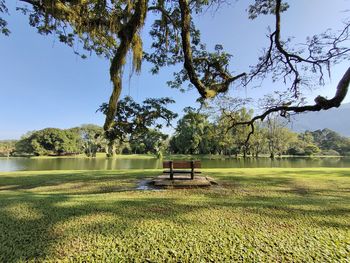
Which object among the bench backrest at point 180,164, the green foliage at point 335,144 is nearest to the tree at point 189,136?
the bench backrest at point 180,164

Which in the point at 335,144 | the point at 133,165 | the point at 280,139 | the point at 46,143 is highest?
the point at 280,139

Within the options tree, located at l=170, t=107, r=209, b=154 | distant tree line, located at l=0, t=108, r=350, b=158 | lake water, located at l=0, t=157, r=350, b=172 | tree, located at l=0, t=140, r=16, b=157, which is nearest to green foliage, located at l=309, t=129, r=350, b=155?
distant tree line, located at l=0, t=108, r=350, b=158

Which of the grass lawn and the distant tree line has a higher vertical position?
the distant tree line

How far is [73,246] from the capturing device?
2484 millimetres

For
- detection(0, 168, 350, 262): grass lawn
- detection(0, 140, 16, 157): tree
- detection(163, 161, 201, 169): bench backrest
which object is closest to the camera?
detection(0, 168, 350, 262): grass lawn

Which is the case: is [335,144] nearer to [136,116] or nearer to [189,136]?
[189,136]

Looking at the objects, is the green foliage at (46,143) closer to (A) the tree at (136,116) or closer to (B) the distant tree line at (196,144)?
(B) the distant tree line at (196,144)

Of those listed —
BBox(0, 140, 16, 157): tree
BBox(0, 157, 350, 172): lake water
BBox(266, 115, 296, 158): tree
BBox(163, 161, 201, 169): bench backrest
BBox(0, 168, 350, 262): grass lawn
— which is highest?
BBox(266, 115, 296, 158): tree

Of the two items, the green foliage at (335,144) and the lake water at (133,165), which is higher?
the green foliage at (335,144)

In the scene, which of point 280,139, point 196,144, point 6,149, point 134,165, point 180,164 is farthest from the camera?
point 6,149

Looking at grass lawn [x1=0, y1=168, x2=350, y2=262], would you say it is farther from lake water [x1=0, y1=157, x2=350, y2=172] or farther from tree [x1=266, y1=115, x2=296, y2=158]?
tree [x1=266, y1=115, x2=296, y2=158]

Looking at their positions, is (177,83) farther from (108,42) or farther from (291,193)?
(291,193)

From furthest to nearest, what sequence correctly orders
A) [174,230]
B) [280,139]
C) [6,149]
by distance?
[6,149]
[280,139]
[174,230]

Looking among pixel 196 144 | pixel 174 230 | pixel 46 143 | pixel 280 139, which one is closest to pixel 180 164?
pixel 174 230
